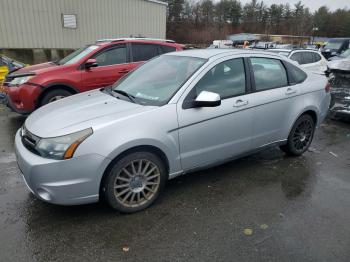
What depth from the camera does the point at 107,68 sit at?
7.29 m

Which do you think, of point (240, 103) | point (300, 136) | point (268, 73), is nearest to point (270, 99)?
point (268, 73)

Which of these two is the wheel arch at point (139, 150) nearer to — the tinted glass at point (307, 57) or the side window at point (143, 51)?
the side window at point (143, 51)

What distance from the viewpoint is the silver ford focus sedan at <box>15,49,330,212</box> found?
3.02 m

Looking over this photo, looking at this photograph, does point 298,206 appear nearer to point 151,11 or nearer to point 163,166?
point 163,166

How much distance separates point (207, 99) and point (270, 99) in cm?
129

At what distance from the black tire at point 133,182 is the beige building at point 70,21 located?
51.0 ft

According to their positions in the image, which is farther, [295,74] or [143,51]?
[143,51]

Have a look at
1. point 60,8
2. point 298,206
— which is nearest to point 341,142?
point 298,206

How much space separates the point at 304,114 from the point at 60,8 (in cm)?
1579

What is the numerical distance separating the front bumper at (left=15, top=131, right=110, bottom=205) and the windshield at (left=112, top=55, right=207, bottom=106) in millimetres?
974

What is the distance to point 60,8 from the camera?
1703 centimetres

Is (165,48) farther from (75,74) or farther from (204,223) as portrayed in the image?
(204,223)

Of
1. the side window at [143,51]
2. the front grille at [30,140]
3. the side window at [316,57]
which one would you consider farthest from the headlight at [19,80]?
the side window at [316,57]

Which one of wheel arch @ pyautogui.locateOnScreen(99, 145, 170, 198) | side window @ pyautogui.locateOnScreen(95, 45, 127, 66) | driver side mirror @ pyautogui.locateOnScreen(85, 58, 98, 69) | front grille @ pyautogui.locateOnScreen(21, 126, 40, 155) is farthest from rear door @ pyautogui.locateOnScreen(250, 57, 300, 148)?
side window @ pyautogui.locateOnScreen(95, 45, 127, 66)
